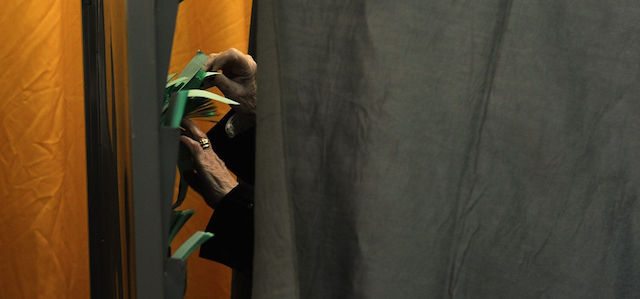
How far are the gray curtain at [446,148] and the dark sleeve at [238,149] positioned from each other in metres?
0.47

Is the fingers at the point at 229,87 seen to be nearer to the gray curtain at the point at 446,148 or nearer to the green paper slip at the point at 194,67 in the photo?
the green paper slip at the point at 194,67

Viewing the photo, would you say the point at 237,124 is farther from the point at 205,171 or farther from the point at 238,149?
the point at 205,171

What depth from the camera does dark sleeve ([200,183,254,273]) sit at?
0.84 metres

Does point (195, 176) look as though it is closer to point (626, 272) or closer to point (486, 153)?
point (486, 153)

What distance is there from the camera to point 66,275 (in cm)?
132

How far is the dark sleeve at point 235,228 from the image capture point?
2.76 feet

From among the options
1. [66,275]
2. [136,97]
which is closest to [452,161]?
[136,97]

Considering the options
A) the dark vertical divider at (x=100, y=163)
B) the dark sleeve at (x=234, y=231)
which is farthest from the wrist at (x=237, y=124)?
the dark vertical divider at (x=100, y=163)

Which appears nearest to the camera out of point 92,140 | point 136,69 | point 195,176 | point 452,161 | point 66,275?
point 136,69

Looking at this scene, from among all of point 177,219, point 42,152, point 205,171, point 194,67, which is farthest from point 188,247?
point 42,152

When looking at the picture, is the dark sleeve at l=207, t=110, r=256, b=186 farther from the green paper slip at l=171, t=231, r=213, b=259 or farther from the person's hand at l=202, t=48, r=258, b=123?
the green paper slip at l=171, t=231, r=213, b=259

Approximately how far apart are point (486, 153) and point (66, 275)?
114 centimetres

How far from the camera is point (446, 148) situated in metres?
0.54

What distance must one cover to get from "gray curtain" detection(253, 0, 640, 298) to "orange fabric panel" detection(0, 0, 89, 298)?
0.91 metres
